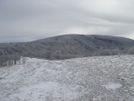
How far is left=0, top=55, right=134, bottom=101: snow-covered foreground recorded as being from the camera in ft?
30.1

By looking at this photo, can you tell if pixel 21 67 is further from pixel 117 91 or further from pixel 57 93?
pixel 117 91

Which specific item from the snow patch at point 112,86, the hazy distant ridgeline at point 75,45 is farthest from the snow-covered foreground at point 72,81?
the hazy distant ridgeline at point 75,45

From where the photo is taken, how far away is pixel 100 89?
984 cm

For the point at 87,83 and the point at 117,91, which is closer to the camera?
the point at 117,91

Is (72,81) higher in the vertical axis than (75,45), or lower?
higher

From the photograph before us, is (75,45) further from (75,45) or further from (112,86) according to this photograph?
(112,86)

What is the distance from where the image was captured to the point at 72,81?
1116cm

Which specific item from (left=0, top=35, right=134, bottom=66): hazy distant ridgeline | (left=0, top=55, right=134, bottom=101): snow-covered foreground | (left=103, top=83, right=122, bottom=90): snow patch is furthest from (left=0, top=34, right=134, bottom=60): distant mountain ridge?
(left=103, top=83, right=122, bottom=90): snow patch

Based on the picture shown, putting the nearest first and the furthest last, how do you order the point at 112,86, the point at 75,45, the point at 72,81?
the point at 112,86
the point at 72,81
the point at 75,45

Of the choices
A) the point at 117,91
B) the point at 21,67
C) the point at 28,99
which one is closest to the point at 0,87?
the point at 28,99

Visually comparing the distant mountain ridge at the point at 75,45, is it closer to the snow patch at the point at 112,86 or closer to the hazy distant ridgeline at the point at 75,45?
the hazy distant ridgeline at the point at 75,45

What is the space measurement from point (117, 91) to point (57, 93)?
131 inches

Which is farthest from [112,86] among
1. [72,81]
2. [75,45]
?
[75,45]

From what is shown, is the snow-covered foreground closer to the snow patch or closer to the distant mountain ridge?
the snow patch
